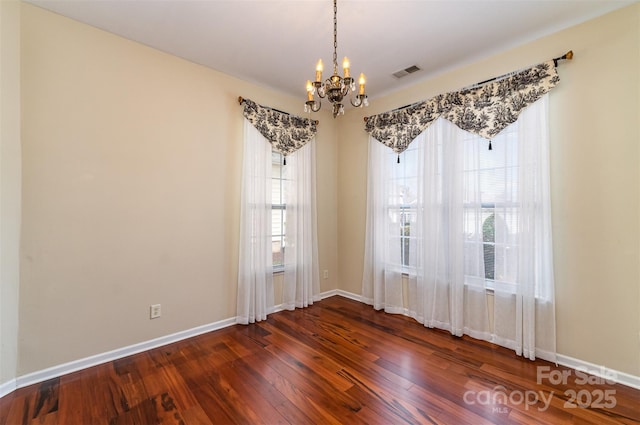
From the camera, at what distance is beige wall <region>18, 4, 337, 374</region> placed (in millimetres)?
2068

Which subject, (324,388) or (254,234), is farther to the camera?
(254,234)

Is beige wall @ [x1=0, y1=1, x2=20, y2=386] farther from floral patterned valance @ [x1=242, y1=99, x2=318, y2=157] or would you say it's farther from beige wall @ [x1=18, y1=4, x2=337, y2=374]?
floral patterned valance @ [x1=242, y1=99, x2=318, y2=157]

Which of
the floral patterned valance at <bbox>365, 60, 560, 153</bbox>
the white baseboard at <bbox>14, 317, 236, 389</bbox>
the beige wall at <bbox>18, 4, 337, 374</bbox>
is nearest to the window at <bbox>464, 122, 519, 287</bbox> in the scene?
the floral patterned valance at <bbox>365, 60, 560, 153</bbox>

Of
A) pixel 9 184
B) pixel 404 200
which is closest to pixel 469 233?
pixel 404 200

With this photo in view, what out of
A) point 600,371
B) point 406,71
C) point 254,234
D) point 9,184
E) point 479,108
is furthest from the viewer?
point 254,234

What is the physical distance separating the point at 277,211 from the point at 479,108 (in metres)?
2.50

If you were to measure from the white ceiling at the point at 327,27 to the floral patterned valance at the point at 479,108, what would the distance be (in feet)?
0.93

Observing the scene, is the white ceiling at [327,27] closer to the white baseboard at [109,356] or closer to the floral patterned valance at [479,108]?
the floral patterned valance at [479,108]

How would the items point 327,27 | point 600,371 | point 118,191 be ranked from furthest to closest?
point 118,191 → point 327,27 → point 600,371

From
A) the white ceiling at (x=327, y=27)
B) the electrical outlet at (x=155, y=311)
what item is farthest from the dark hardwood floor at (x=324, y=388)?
the white ceiling at (x=327, y=27)

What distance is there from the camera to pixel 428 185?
121 inches

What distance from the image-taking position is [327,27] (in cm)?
228

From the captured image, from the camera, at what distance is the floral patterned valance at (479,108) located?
Answer: 238cm

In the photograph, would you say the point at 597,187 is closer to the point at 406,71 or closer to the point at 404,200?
the point at 404,200
